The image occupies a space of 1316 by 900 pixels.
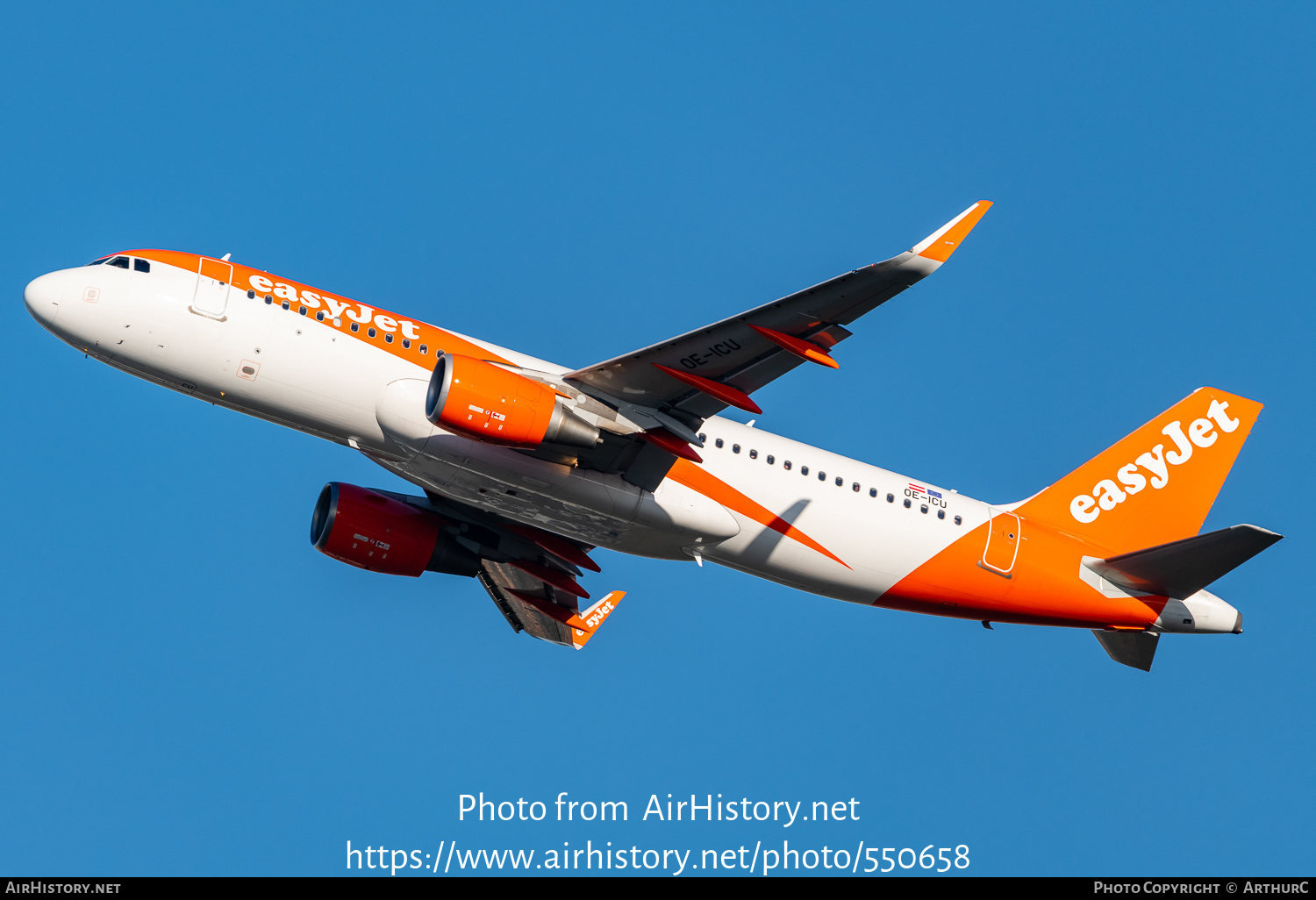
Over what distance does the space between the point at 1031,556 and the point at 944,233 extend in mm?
12661

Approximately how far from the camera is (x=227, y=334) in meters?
26.1

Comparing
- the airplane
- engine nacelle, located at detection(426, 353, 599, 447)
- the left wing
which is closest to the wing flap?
the airplane

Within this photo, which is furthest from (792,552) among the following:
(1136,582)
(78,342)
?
(78,342)

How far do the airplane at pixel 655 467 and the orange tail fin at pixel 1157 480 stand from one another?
0.06 m

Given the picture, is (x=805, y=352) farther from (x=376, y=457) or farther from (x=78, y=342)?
(x=78, y=342)

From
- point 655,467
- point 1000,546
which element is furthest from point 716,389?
point 1000,546

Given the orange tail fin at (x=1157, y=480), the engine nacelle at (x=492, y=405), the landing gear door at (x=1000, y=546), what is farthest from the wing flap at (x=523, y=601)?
the orange tail fin at (x=1157, y=480)

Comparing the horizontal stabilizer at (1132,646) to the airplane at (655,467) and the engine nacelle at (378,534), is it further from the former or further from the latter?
the engine nacelle at (378,534)

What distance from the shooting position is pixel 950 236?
21609 millimetres

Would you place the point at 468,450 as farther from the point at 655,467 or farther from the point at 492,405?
the point at 655,467

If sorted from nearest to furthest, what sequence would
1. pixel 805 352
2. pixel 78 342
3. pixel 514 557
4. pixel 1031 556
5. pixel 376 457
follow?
pixel 805 352, pixel 78 342, pixel 376 457, pixel 1031 556, pixel 514 557

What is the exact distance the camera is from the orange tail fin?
32.8 m

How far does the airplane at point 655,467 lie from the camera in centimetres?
2511

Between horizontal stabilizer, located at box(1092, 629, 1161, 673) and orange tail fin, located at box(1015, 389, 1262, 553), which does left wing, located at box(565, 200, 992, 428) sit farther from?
horizontal stabilizer, located at box(1092, 629, 1161, 673)
